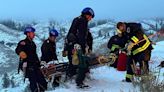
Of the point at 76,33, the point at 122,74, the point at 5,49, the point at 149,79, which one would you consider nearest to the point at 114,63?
the point at 122,74

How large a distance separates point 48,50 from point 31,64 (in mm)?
1390

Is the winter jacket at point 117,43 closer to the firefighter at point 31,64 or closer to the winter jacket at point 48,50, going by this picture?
the winter jacket at point 48,50

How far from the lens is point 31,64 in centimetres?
1458

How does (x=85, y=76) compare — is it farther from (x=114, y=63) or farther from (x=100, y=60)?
(x=114, y=63)

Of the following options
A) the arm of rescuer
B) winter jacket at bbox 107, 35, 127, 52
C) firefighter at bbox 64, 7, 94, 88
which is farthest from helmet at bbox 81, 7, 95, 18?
winter jacket at bbox 107, 35, 127, 52

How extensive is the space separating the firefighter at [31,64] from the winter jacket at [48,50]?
121 centimetres

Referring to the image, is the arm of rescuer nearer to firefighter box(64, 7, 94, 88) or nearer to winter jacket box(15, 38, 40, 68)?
winter jacket box(15, 38, 40, 68)

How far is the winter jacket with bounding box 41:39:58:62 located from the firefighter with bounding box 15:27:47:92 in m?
1.21

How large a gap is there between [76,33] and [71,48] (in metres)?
0.60

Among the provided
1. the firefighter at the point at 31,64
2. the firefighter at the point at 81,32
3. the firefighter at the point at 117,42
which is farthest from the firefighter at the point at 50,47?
the firefighter at the point at 117,42

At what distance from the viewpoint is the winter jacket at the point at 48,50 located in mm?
15867

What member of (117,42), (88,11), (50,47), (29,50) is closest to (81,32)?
(88,11)

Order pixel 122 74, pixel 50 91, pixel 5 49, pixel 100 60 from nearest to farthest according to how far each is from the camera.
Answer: pixel 50 91 → pixel 100 60 → pixel 122 74 → pixel 5 49

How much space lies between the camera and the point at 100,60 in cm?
1520
